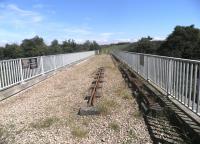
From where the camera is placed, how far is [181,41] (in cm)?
5631

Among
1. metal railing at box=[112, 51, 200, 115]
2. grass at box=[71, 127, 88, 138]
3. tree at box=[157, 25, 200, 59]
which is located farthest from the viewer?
tree at box=[157, 25, 200, 59]

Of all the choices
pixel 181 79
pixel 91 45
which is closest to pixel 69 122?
pixel 181 79

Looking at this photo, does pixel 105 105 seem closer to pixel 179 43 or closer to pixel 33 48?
pixel 179 43

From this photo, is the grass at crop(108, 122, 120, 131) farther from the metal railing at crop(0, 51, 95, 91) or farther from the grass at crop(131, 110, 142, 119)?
the metal railing at crop(0, 51, 95, 91)

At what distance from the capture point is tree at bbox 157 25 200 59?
173 ft

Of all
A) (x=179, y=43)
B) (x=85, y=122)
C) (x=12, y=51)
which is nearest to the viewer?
(x=85, y=122)

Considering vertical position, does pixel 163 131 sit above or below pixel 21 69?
below

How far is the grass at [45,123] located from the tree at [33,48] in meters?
76.4

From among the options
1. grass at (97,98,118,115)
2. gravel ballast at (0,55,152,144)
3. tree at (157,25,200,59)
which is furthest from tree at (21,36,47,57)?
grass at (97,98,118,115)

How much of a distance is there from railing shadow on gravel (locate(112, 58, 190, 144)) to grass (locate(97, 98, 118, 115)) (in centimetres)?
107

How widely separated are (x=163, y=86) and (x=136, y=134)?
339 centimetres

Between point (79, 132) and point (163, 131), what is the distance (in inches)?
63.7

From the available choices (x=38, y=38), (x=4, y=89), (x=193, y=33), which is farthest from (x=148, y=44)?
(x=4, y=89)

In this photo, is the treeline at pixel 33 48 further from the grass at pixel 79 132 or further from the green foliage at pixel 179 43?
the grass at pixel 79 132
